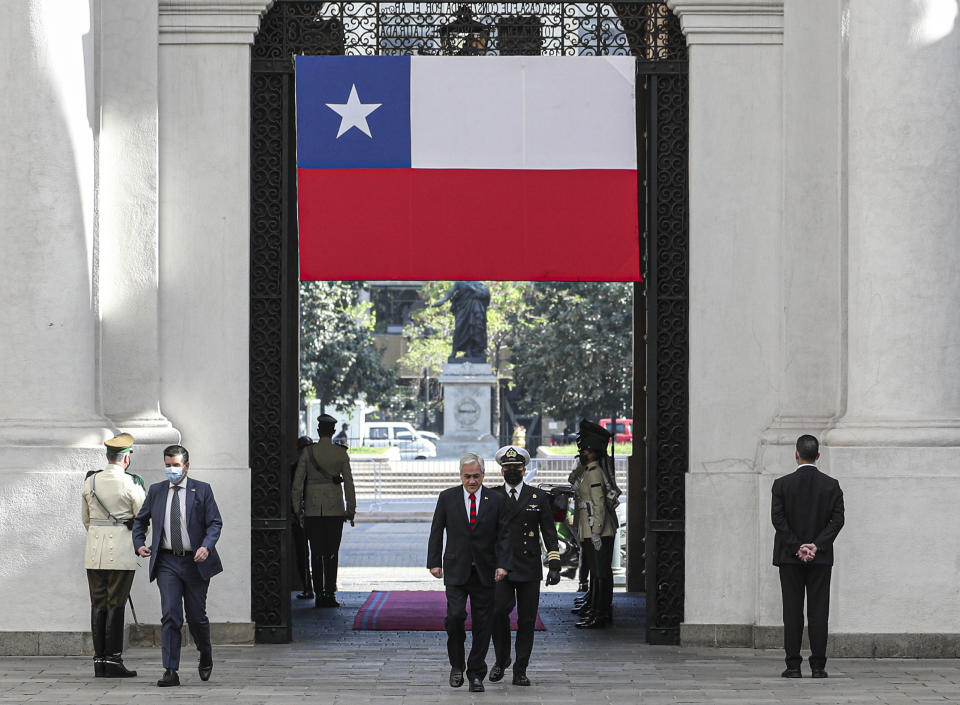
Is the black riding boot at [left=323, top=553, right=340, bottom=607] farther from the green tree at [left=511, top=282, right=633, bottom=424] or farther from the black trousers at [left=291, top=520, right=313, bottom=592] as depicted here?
the green tree at [left=511, top=282, right=633, bottom=424]

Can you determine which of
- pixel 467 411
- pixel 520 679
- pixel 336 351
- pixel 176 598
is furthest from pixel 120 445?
pixel 336 351

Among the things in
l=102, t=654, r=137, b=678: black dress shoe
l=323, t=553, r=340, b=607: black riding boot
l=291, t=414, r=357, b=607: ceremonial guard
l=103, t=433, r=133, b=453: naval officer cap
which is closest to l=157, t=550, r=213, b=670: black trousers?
l=102, t=654, r=137, b=678: black dress shoe

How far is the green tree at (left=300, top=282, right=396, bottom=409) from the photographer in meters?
48.3

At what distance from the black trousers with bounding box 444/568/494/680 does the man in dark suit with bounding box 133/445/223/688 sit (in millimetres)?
1646

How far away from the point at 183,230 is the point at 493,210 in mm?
2588

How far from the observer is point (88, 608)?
10680 millimetres

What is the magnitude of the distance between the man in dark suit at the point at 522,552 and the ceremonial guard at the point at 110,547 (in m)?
2.54

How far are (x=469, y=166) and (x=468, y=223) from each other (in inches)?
19.2

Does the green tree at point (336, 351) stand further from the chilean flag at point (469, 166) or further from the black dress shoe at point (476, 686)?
the black dress shoe at point (476, 686)

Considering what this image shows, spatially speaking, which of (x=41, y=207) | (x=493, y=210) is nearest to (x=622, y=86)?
(x=493, y=210)

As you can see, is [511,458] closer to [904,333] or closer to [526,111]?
[904,333]

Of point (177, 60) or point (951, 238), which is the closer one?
point (951, 238)

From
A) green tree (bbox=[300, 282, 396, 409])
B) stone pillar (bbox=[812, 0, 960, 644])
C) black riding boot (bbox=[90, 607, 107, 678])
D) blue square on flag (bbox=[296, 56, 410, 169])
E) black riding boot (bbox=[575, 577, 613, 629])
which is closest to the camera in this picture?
black riding boot (bbox=[90, 607, 107, 678])

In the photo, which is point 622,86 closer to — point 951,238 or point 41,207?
point 951,238
